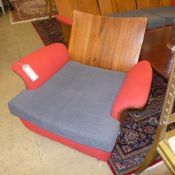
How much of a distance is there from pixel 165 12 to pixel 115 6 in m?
0.59

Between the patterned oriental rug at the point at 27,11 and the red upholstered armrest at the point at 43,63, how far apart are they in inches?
91.6

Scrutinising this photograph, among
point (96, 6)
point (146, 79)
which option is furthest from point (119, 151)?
point (96, 6)

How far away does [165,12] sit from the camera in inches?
99.0

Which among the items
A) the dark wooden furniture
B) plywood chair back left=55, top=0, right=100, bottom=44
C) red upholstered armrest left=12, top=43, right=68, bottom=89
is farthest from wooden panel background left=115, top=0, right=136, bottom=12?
red upholstered armrest left=12, top=43, right=68, bottom=89

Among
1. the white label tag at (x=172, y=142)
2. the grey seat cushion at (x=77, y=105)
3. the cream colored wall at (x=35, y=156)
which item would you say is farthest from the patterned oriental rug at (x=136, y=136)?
the white label tag at (x=172, y=142)

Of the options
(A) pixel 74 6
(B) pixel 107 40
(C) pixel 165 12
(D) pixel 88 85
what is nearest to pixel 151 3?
(C) pixel 165 12

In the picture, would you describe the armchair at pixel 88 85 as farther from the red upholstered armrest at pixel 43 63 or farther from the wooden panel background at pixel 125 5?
the wooden panel background at pixel 125 5

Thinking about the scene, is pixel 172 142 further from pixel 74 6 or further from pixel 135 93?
pixel 74 6

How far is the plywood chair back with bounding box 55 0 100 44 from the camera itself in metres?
2.18

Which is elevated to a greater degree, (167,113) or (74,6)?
(74,6)

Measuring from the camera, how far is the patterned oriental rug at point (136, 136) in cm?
137

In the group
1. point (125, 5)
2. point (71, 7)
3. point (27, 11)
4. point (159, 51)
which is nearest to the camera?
point (159, 51)

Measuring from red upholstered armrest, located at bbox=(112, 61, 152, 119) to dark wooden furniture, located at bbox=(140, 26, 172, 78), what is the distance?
0.21m

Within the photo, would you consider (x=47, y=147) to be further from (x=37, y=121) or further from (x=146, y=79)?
(x=146, y=79)
